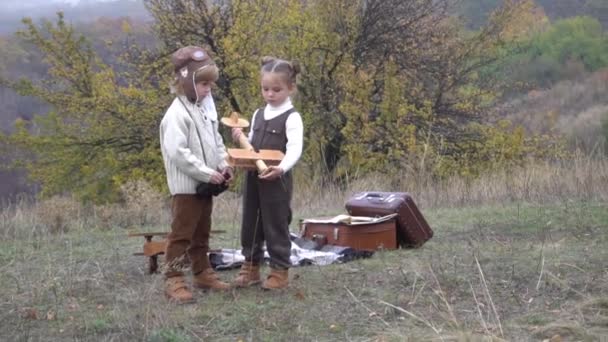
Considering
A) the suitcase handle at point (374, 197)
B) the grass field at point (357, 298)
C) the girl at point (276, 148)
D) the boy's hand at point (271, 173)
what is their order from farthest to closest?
1. the suitcase handle at point (374, 197)
2. the girl at point (276, 148)
3. the boy's hand at point (271, 173)
4. the grass field at point (357, 298)

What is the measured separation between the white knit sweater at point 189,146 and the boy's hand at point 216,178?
2 centimetres

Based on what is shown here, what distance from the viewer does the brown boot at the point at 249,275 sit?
5.37m

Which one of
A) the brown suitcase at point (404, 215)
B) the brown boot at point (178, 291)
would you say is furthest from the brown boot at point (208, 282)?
the brown suitcase at point (404, 215)

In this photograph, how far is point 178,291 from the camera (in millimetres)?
4938

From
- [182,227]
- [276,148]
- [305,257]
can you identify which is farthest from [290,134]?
[305,257]

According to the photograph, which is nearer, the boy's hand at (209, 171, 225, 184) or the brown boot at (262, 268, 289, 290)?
the boy's hand at (209, 171, 225, 184)

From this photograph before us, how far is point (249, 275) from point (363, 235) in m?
1.44

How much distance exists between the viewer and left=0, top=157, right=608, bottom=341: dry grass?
13.7ft

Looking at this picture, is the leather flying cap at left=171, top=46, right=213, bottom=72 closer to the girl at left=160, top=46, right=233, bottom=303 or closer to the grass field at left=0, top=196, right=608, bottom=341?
the girl at left=160, top=46, right=233, bottom=303

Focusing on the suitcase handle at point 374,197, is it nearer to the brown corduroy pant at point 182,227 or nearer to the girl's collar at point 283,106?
the girl's collar at point 283,106

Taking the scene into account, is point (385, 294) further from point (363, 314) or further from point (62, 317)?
point (62, 317)

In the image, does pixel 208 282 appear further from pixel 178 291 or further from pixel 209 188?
pixel 209 188

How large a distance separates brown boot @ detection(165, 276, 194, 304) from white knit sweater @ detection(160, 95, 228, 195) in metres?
0.49

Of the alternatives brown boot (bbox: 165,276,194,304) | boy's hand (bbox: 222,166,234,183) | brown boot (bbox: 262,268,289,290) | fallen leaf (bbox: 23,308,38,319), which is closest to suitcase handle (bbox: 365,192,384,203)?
brown boot (bbox: 262,268,289,290)
